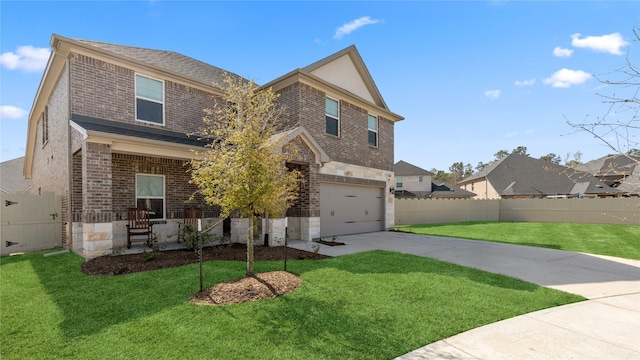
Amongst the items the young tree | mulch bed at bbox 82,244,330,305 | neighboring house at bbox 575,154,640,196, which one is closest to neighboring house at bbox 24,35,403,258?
mulch bed at bbox 82,244,330,305

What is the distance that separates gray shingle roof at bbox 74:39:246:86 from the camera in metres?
10.2

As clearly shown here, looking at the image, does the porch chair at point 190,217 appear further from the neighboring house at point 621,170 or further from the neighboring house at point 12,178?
the neighboring house at point 12,178

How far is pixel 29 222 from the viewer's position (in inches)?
394

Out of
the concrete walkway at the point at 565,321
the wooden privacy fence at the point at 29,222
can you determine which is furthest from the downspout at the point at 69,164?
the concrete walkway at the point at 565,321

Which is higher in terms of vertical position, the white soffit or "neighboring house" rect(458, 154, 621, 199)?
the white soffit

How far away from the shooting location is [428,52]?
1042 cm

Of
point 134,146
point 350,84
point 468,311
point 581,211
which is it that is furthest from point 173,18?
point 581,211

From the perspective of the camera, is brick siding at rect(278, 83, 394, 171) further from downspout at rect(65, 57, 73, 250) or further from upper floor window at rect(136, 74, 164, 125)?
downspout at rect(65, 57, 73, 250)

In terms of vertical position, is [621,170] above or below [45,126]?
below

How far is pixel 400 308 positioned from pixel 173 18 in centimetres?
956

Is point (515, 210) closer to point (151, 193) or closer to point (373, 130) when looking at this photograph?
point (373, 130)

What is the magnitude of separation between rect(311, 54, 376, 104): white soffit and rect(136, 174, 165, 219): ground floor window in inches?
283

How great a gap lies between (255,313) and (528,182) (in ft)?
121

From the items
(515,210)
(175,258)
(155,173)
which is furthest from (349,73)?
(515,210)
